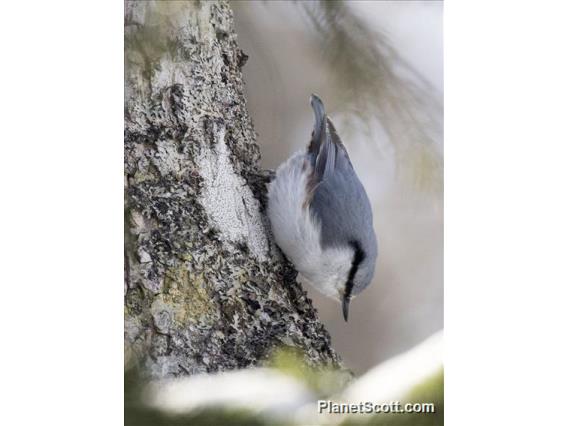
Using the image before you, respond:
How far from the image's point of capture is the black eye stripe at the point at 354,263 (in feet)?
6.91

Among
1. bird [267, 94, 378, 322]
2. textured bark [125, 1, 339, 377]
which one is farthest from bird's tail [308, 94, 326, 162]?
textured bark [125, 1, 339, 377]

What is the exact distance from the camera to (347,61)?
2.17 meters

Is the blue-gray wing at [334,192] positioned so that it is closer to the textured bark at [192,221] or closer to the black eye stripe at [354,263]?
the black eye stripe at [354,263]

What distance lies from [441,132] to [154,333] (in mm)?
917

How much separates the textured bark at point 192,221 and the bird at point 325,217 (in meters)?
0.07

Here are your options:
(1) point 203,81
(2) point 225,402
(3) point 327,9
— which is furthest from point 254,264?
(3) point 327,9

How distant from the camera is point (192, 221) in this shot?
211cm

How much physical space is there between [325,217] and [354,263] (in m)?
0.14

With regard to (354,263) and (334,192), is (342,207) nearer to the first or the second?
(334,192)

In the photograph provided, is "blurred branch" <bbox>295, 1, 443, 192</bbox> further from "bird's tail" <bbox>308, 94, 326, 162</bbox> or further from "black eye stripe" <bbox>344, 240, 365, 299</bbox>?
"black eye stripe" <bbox>344, 240, 365, 299</bbox>

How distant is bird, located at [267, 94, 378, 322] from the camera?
83.2 inches

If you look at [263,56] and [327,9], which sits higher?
[327,9]

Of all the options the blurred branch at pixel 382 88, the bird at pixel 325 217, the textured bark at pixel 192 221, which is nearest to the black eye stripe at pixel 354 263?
the bird at pixel 325 217

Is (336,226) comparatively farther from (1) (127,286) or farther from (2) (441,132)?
(1) (127,286)
